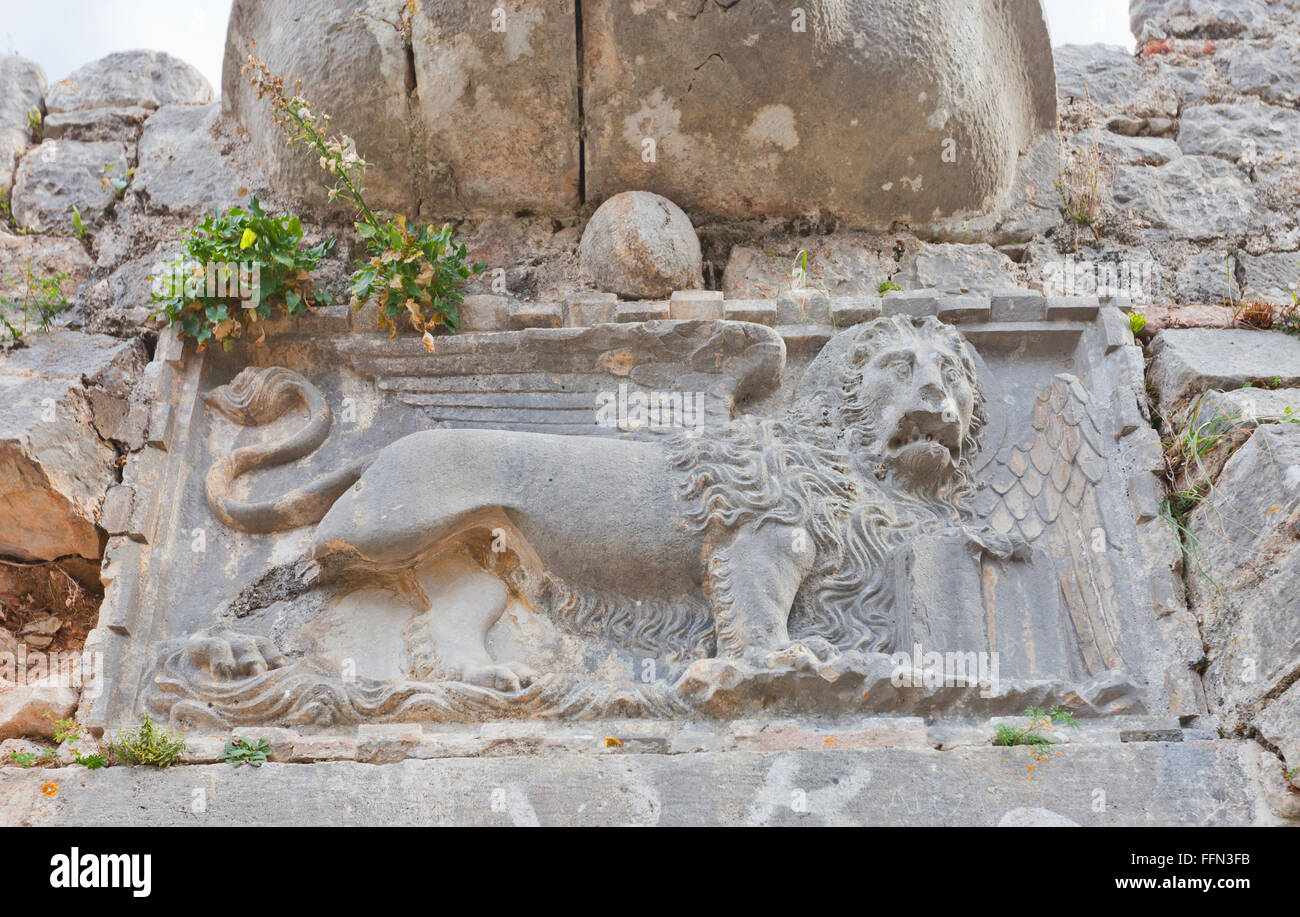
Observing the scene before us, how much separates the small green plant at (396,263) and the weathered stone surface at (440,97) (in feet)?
0.79

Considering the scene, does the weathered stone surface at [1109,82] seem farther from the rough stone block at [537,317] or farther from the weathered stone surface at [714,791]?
the weathered stone surface at [714,791]

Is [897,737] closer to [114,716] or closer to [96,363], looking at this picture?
[114,716]

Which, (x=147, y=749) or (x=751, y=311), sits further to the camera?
(x=751, y=311)

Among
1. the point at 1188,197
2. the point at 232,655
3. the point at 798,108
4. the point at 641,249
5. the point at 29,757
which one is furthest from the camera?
the point at 1188,197

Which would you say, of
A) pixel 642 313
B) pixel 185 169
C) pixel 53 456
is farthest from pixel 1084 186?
pixel 53 456

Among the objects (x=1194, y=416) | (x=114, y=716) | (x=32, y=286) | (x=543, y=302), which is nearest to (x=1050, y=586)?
(x=1194, y=416)

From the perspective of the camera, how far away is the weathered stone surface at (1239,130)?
5703 mm

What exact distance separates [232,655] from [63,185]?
2632 millimetres

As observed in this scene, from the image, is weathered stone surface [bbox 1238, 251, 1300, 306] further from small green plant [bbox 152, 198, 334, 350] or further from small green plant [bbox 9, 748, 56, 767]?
small green plant [bbox 9, 748, 56, 767]

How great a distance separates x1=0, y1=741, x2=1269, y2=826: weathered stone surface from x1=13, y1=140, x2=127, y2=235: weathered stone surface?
8.79ft

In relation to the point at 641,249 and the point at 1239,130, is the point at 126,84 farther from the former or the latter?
the point at 1239,130

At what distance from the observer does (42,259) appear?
5254mm

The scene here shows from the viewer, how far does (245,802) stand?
3.62 metres

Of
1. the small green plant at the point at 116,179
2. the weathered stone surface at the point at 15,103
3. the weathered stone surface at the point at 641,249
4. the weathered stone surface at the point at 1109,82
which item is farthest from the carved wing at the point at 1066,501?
the weathered stone surface at the point at 15,103
